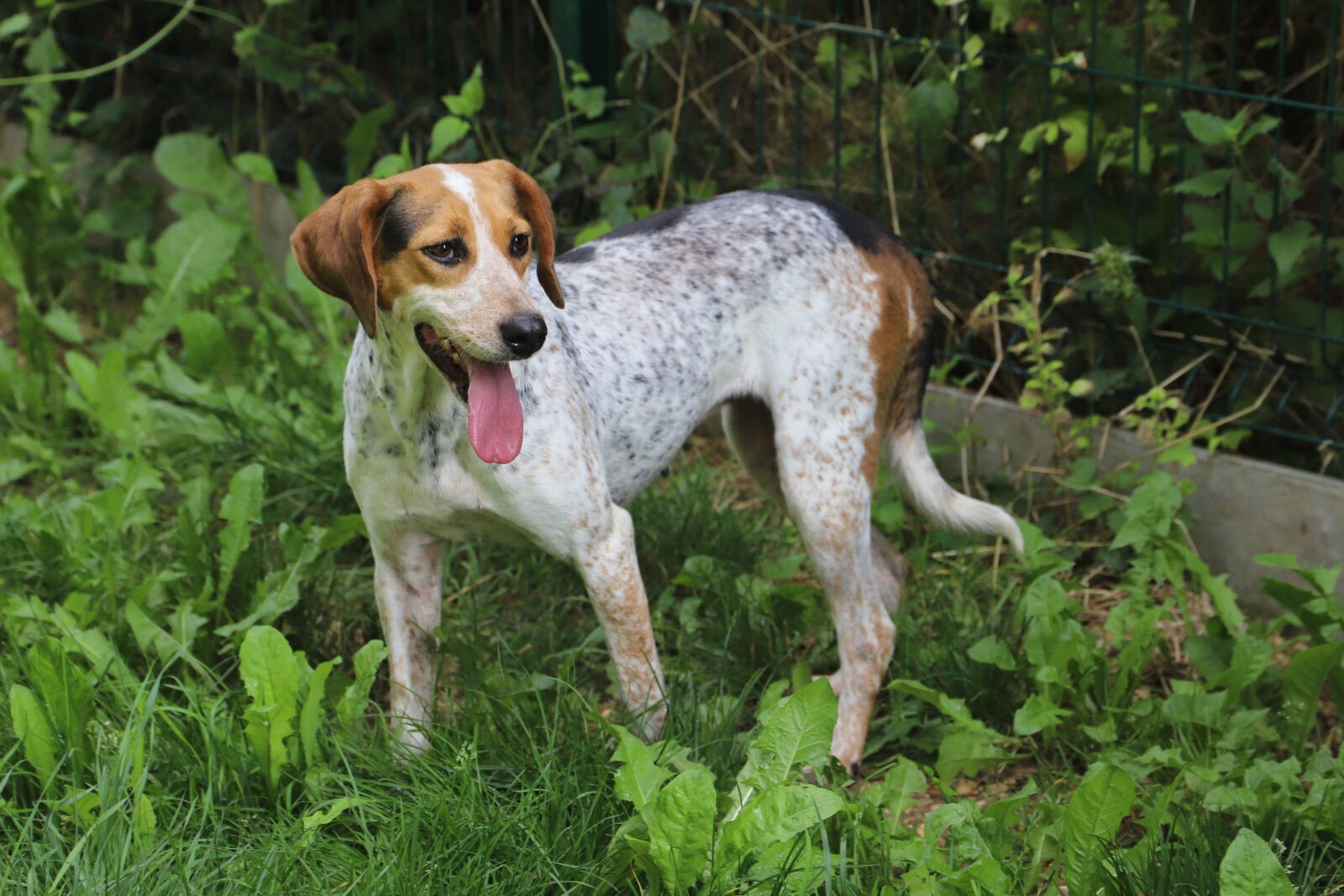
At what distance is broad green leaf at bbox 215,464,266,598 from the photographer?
143 inches

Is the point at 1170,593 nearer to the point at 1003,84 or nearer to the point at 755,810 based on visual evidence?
the point at 1003,84

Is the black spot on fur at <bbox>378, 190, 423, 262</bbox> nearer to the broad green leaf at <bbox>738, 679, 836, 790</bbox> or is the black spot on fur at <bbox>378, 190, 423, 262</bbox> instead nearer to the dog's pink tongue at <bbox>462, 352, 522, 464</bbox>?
the dog's pink tongue at <bbox>462, 352, 522, 464</bbox>

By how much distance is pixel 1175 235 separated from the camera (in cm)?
422

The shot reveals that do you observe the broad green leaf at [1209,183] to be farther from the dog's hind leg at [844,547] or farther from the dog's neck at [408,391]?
the dog's neck at [408,391]

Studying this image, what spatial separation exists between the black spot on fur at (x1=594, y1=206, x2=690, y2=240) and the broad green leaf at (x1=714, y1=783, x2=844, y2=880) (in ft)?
4.89

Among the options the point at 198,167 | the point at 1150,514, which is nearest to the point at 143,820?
the point at 1150,514

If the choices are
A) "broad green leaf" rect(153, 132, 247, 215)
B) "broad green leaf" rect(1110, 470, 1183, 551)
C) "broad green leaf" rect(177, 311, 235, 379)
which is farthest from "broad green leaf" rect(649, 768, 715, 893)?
"broad green leaf" rect(153, 132, 247, 215)

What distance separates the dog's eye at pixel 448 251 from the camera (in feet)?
8.91

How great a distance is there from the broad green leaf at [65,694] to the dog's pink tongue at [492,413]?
0.96 metres

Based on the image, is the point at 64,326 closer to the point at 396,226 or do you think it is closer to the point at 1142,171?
the point at 396,226

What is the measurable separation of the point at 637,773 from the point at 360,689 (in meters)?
0.72

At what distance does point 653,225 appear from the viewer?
357 cm

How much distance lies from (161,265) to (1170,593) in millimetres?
3758

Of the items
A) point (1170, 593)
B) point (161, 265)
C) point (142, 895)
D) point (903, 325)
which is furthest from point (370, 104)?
point (142, 895)
